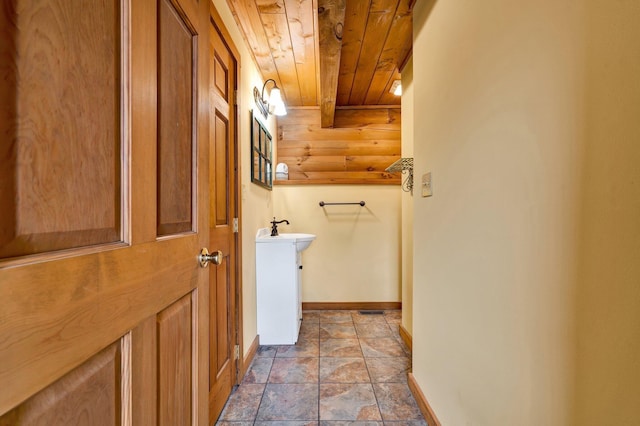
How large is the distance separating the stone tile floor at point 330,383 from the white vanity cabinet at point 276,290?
0.11 m

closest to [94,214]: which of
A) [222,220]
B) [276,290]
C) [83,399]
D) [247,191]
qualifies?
[83,399]

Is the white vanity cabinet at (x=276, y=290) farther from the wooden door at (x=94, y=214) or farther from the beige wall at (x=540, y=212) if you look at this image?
the wooden door at (x=94, y=214)

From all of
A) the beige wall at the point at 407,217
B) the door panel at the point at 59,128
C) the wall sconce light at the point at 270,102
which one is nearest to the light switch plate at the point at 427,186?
the beige wall at the point at 407,217

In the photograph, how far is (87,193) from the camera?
0.51 metres

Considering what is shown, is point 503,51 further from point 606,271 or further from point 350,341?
point 350,341

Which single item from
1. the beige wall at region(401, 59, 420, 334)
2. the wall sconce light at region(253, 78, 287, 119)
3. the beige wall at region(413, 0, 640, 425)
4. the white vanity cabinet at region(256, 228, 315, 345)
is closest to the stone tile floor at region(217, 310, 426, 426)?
the white vanity cabinet at region(256, 228, 315, 345)

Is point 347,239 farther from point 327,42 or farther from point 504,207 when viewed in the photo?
point 504,207

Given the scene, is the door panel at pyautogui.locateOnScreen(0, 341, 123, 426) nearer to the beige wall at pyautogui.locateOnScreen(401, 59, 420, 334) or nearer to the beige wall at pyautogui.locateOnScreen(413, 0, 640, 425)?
the beige wall at pyautogui.locateOnScreen(413, 0, 640, 425)

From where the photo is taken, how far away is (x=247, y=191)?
2.03 meters

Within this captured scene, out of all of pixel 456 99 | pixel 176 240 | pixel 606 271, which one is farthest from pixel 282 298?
pixel 606 271

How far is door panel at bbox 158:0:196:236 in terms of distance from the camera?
2.41 feet

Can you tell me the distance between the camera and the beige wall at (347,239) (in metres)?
3.09

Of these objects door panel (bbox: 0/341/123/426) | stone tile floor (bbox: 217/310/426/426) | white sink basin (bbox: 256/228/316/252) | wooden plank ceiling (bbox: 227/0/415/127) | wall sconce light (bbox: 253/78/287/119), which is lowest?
stone tile floor (bbox: 217/310/426/426)

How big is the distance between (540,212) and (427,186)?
75cm
